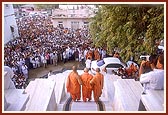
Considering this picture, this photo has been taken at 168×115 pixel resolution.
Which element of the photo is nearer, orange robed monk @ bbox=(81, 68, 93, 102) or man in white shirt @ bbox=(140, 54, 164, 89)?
man in white shirt @ bbox=(140, 54, 164, 89)

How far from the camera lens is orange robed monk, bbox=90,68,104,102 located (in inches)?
215

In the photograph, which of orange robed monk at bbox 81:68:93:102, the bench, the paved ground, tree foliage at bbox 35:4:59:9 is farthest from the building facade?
the bench

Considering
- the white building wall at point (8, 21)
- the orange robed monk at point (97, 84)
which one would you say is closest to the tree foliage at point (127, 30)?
the orange robed monk at point (97, 84)

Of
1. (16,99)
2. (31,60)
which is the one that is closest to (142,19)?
(31,60)

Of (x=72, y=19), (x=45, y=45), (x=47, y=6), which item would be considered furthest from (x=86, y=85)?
(x=47, y=6)

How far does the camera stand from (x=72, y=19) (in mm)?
5207

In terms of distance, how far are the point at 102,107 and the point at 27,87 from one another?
38.1 inches

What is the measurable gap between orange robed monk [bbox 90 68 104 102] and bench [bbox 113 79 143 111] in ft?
0.67

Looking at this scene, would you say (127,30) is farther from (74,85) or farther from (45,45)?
(45,45)

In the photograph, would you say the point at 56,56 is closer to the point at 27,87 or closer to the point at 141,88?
the point at 27,87

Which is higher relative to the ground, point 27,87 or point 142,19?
point 142,19

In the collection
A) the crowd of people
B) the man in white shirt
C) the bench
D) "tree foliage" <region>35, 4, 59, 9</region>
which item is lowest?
the bench

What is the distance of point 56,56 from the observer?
532 centimetres

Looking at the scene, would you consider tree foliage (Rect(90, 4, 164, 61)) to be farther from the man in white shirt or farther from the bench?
the man in white shirt
